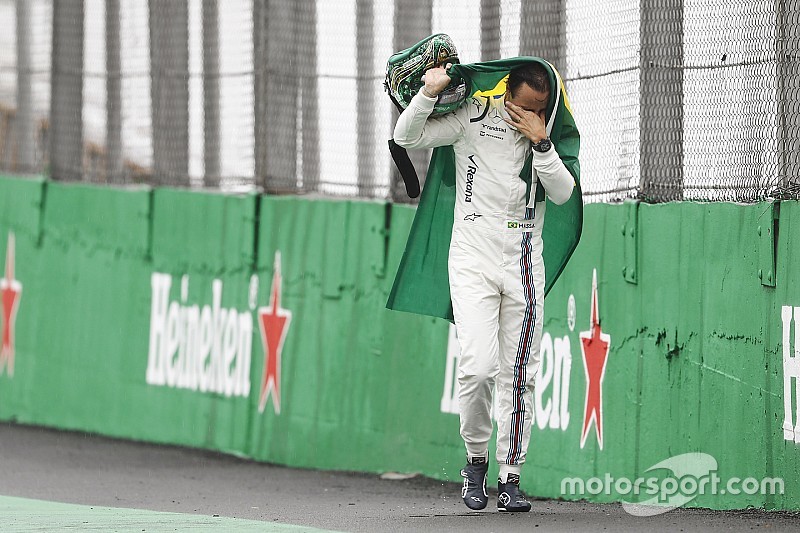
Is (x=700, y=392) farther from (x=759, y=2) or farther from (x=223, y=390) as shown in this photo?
(x=223, y=390)

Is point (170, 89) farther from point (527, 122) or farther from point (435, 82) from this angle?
point (527, 122)

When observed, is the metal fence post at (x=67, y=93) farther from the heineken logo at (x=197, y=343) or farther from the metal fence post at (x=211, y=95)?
the heineken logo at (x=197, y=343)

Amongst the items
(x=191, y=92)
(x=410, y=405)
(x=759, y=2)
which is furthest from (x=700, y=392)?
(x=191, y=92)

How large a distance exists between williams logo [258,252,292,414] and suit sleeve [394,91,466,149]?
162 inches

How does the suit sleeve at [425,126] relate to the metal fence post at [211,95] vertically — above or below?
below

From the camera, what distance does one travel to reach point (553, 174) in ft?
25.7

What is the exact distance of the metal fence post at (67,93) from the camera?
15.3m

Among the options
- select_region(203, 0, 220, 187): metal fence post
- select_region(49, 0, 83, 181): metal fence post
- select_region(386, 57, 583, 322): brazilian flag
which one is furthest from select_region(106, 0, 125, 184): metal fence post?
select_region(386, 57, 583, 322): brazilian flag

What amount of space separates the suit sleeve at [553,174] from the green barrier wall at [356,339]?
1070mm

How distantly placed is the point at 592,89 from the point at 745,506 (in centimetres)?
271

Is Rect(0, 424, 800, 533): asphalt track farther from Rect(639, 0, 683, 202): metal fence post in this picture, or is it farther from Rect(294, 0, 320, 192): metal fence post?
Rect(294, 0, 320, 192): metal fence post

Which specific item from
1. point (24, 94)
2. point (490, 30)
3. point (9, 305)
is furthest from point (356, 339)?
point (24, 94)

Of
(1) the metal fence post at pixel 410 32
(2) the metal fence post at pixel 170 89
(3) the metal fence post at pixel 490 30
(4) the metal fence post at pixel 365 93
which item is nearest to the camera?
(3) the metal fence post at pixel 490 30

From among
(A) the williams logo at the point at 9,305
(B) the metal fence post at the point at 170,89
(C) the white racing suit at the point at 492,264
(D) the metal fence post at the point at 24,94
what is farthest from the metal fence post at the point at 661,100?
(D) the metal fence post at the point at 24,94
